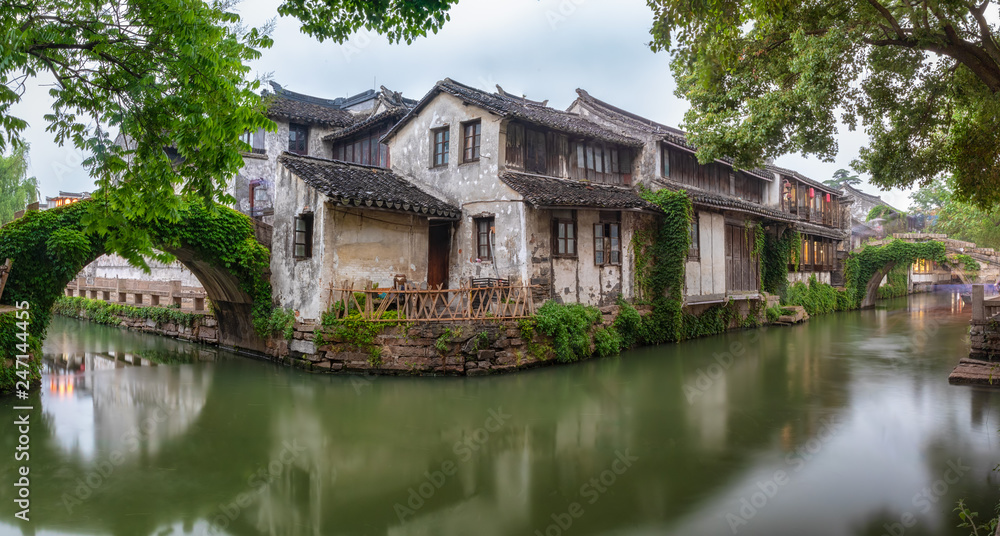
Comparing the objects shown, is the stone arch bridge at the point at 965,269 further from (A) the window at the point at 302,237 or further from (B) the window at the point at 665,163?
(A) the window at the point at 302,237

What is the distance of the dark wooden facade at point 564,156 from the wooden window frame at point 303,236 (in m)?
5.19

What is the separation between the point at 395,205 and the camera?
14.1 m

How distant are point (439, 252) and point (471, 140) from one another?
10.3ft

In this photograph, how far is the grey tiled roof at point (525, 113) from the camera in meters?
15.3

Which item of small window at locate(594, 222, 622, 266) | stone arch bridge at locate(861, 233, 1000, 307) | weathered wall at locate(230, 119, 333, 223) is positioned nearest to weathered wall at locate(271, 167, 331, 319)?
small window at locate(594, 222, 622, 266)

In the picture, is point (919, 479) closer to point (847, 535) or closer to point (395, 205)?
point (847, 535)

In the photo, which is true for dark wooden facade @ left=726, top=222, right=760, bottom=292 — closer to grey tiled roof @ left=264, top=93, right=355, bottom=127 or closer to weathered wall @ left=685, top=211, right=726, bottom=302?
weathered wall @ left=685, top=211, right=726, bottom=302

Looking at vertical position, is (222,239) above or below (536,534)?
above

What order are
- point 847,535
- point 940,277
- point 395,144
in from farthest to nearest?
point 940,277
point 395,144
point 847,535

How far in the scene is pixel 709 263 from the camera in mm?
19156

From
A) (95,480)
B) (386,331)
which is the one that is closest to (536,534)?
(95,480)

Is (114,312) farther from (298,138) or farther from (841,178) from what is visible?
(841,178)

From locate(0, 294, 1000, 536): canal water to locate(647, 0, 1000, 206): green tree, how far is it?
4.25 m

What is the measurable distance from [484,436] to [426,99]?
10.7m
